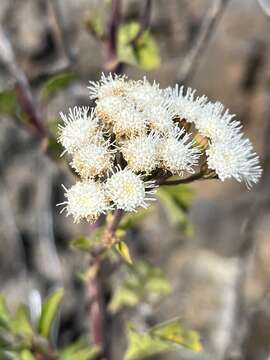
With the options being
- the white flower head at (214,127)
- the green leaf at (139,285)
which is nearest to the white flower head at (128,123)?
the white flower head at (214,127)

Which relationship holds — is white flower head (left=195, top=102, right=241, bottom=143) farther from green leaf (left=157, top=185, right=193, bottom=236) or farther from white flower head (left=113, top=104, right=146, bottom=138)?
green leaf (left=157, top=185, right=193, bottom=236)

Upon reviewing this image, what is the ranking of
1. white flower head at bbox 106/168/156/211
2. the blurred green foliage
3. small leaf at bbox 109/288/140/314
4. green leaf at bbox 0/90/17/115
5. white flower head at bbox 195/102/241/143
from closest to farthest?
white flower head at bbox 106/168/156/211, white flower head at bbox 195/102/241/143, the blurred green foliage, green leaf at bbox 0/90/17/115, small leaf at bbox 109/288/140/314

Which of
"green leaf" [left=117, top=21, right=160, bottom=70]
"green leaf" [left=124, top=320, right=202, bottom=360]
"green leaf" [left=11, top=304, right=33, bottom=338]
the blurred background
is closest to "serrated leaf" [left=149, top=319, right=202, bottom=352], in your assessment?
"green leaf" [left=124, top=320, right=202, bottom=360]

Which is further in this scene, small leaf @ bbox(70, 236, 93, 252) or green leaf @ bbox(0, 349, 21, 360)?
green leaf @ bbox(0, 349, 21, 360)

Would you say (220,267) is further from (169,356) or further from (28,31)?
(28,31)

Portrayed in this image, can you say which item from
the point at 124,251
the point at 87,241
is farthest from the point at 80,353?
the point at 124,251
